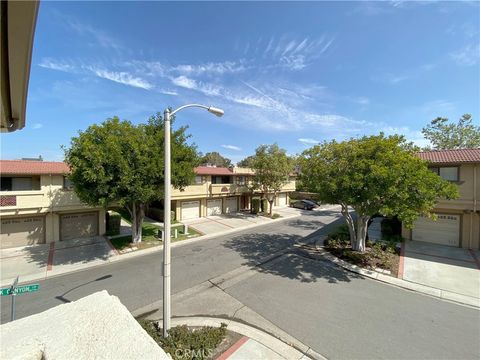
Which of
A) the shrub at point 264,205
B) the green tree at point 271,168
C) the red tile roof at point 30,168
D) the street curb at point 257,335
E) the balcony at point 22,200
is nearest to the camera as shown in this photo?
the street curb at point 257,335

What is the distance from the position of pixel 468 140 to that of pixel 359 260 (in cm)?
3869

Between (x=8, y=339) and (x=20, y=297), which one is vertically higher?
(x=8, y=339)

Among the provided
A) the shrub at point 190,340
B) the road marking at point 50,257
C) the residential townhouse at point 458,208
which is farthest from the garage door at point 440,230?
the road marking at point 50,257

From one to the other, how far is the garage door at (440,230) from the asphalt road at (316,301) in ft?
28.6

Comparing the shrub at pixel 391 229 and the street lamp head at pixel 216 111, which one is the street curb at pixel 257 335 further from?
the shrub at pixel 391 229

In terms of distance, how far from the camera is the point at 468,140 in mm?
34875

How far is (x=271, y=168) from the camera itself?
80.8 feet

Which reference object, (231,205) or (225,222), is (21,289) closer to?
(225,222)

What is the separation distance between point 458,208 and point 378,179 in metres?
8.91

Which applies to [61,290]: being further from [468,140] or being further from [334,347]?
[468,140]

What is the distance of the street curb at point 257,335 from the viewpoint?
5.94 metres

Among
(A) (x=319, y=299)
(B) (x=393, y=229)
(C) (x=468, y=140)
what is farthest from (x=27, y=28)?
(C) (x=468, y=140)

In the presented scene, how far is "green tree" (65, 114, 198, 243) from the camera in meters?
11.9

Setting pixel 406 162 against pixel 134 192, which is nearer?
pixel 406 162
